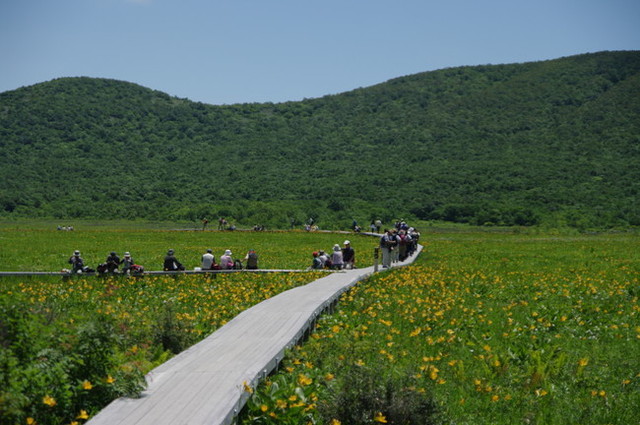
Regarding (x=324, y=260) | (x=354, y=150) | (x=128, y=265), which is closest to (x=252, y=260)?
(x=324, y=260)

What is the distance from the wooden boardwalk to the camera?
6.10m

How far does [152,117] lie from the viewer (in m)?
160

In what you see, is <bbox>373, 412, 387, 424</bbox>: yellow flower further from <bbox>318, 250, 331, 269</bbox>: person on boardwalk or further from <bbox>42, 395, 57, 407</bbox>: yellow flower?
<bbox>318, 250, 331, 269</bbox>: person on boardwalk

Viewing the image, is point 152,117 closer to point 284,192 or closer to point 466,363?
point 284,192

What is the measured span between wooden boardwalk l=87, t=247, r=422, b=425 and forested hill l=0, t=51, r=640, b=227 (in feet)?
212

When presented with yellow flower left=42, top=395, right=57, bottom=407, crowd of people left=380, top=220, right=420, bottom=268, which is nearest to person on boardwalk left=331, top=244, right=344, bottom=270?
crowd of people left=380, top=220, right=420, bottom=268

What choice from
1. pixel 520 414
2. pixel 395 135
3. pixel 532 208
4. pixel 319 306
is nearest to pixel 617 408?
pixel 520 414

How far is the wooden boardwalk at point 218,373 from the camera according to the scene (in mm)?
6098

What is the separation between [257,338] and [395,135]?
13308 centimetres

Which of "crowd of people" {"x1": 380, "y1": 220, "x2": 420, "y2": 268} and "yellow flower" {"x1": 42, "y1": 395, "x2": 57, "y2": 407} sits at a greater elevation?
"yellow flower" {"x1": 42, "y1": 395, "x2": 57, "y2": 407}

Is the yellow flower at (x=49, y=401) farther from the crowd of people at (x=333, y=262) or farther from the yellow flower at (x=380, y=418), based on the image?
the crowd of people at (x=333, y=262)

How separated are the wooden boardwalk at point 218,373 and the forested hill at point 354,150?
6473cm

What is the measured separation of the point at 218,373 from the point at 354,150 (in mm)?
130122

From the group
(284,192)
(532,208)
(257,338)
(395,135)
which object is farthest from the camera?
(395,135)
